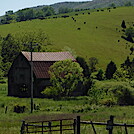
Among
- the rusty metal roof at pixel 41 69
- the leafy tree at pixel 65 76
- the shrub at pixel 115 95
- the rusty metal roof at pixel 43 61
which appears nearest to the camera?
the shrub at pixel 115 95

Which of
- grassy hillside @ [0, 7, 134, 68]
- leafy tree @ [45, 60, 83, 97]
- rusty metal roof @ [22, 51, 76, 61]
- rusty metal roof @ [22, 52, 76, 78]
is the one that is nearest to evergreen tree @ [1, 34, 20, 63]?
grassy hillside @ [0, 7, 134, 68]

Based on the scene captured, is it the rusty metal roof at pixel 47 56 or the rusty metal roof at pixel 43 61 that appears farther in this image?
the rusty metal roof at pixel 47 56

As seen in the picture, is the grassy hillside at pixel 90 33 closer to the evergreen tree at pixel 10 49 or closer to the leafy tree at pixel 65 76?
the evergreen tree at pixel 10 49

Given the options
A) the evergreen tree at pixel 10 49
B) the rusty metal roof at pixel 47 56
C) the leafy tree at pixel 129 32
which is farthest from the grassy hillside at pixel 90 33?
the rusty metal roof at pixel 47 56

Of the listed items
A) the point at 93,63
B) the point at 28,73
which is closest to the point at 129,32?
the point at 93,63

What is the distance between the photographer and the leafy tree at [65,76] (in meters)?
64.4

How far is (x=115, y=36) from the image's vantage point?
464 feet

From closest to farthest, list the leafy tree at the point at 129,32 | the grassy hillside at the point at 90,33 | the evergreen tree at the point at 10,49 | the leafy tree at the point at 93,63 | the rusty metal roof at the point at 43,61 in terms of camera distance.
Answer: the rusty metal roof at the point at 43,61
the leafy tree at the point at 93,63
the evergreen tree at the point at 10,49
the grassy hillside at the point at 90,33
the leafy tree at the point at 129,32

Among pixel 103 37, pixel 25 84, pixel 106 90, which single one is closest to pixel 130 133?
pixel 106 90

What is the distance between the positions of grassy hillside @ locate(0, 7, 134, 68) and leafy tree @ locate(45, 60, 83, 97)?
47.7 meters

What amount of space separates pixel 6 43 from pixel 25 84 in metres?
48.5

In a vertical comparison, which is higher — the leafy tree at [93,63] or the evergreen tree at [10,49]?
the evergreen tree at [10,49]

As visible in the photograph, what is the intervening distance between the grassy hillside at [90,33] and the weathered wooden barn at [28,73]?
139 feet

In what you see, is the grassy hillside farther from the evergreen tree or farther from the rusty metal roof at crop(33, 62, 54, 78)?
the rusty metal roof at crop(33, 62, 54, 78)
